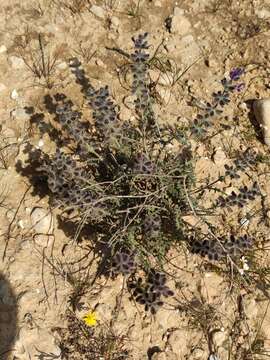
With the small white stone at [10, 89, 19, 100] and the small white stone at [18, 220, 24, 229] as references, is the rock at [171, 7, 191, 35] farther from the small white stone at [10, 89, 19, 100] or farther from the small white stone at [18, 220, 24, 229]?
the small white stone at [18, 220, 24, 229]

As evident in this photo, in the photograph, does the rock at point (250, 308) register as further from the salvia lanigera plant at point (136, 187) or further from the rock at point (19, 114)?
the rock at point (19, 114)

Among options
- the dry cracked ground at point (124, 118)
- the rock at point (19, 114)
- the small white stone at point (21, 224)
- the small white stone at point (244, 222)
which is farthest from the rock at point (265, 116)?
the small white stone at point (21, 224)

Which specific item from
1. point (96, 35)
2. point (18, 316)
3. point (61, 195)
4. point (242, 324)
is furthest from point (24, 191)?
point (242, 324)

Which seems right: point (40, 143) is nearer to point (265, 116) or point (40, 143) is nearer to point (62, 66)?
point (62, 66)

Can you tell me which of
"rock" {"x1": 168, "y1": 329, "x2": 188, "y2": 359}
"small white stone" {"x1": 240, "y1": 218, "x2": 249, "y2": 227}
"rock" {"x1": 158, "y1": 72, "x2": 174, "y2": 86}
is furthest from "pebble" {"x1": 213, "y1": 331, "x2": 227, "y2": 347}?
"rock" {"x1": 158, "y1": 72, "x2": 174, "y2": 86}

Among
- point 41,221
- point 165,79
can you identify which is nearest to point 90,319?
point 41,221

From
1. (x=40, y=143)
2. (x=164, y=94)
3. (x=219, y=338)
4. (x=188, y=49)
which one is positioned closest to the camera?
(x=219, y=338)
